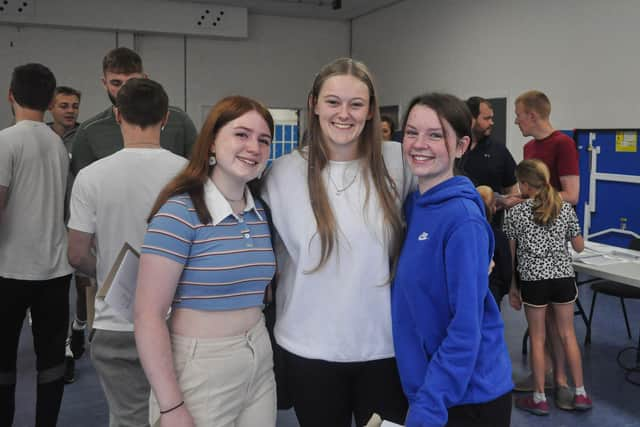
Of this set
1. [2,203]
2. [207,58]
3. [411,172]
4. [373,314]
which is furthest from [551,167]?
[207,58]

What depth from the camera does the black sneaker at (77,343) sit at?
13.0 ft

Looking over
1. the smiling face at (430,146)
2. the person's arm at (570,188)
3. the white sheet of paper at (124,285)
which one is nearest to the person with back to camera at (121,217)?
the white sheet of paper at (124,285)

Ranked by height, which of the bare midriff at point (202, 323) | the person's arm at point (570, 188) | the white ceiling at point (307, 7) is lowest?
the bare midriff at point (202, 323)

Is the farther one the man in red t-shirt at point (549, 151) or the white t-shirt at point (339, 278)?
the man in red t-shirt at point (549, 151)

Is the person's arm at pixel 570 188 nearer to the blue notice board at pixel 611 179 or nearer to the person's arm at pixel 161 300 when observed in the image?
the blue notice board at pixel 611 179

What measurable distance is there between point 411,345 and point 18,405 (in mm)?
2756

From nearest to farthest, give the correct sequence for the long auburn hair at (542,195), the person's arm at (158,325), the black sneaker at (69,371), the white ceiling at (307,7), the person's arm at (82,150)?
the person's arm at (158,325)
the person's arm at (82,150)
the long auburn hair at (542,195)
the black sneaker at (69,371)
the white ceiling at (307,7)

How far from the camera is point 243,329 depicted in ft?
4.83

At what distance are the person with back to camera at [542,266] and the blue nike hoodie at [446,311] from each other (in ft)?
6.35

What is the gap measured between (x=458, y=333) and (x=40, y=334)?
193 cm

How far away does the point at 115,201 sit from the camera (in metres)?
1.93

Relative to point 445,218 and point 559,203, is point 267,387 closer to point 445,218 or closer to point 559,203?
point 445,218

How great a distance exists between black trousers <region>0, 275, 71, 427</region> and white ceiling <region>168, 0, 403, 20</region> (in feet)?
25.9

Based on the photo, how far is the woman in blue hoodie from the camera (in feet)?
4.60
